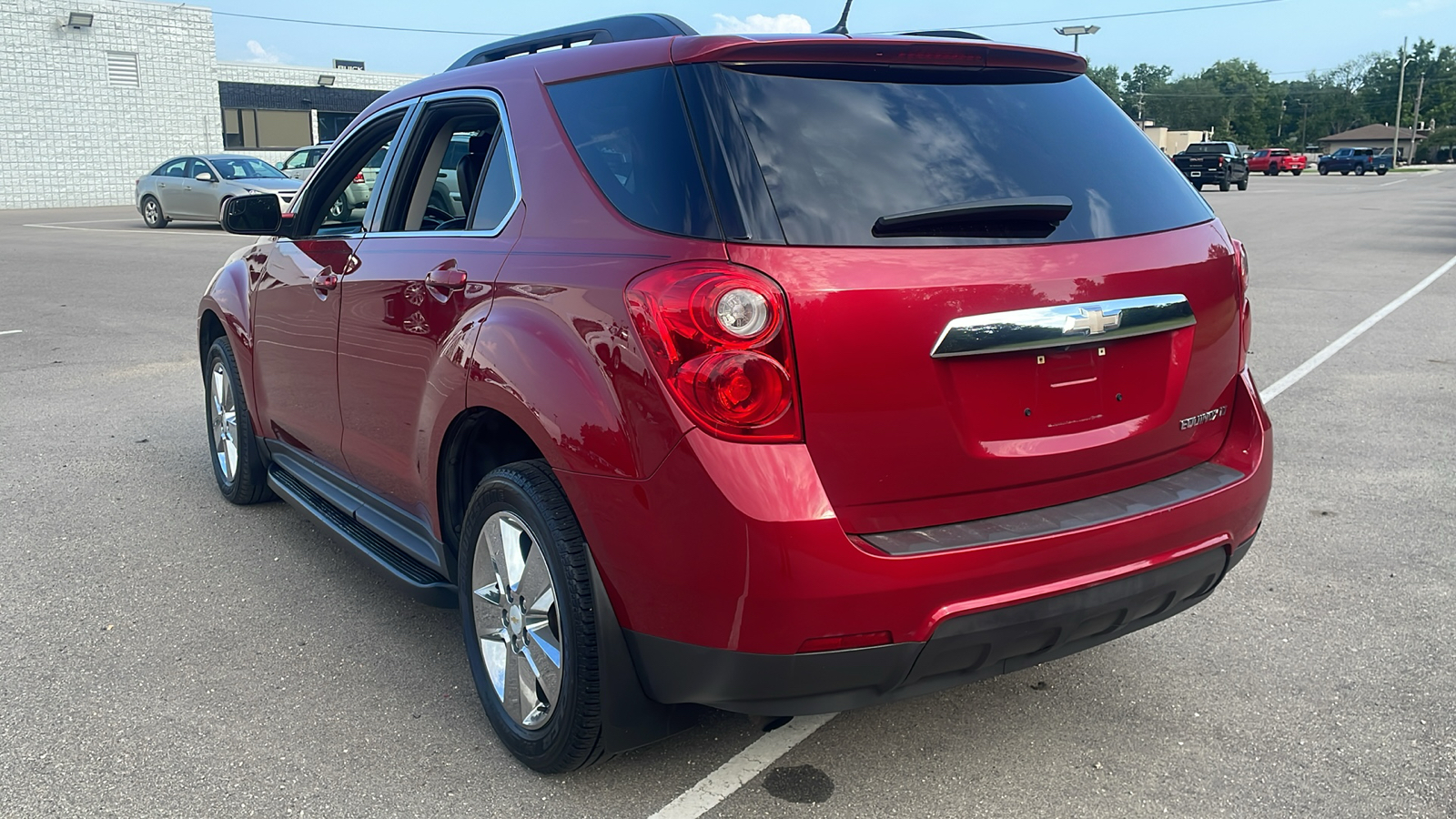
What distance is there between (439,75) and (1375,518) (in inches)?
163

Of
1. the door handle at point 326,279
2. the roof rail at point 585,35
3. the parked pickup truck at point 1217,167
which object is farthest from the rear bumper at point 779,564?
the parked pickup truck at point 1217,167

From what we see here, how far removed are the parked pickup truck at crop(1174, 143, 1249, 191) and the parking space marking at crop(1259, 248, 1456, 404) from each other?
3331 centimetres

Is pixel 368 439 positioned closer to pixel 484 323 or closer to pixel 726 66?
pixel 484 323

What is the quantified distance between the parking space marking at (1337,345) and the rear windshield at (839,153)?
4.43m

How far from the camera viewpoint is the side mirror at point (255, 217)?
4.25 metres

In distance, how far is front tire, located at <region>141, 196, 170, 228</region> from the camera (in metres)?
25.2

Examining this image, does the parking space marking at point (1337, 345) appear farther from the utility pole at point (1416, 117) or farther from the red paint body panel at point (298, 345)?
the utility pole at point (1416, 117)

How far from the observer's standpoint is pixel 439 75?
3.70 metres

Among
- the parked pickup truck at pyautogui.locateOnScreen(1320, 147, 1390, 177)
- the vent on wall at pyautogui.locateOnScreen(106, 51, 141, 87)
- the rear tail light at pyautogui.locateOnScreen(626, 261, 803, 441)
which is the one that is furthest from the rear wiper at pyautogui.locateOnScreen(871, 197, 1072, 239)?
the parked pickup truck at pyautogui.locateOnScreen(1320, 147, 1390, 177)

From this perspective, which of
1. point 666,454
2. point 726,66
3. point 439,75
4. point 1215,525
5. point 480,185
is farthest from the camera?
point 439,75

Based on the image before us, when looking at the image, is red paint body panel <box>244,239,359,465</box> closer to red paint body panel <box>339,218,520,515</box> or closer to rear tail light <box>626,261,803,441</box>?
red paint body panel <box>339,218,520,515</box>

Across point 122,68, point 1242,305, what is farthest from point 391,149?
point 122,68

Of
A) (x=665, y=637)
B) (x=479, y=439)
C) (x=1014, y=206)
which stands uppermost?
(x=1014, y=206)

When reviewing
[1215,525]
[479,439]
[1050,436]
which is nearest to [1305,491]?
[1215,525]
